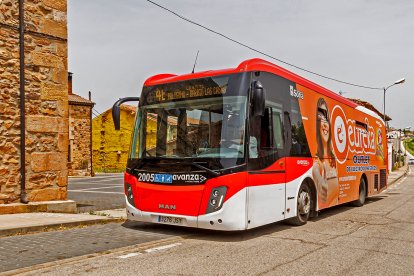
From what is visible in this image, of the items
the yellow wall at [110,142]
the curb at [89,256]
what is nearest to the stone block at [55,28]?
the curb at [89,256]

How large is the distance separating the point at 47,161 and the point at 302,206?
5.98 m

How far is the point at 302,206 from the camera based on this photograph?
8891 mm

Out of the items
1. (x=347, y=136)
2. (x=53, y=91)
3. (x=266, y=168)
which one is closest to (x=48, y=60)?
(x=53, y=91)

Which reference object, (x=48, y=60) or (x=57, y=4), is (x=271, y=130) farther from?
(x=57, y=4)

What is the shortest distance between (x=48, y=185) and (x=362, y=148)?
8.83 metres

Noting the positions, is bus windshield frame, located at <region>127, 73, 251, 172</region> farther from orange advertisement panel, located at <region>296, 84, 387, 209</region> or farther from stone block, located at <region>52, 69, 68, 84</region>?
stone block, located at <region>52, 69, 68, 84</region>

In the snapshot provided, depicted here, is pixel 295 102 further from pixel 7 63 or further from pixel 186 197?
pixel 7 63

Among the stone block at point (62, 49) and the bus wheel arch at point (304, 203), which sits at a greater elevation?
the stone block at point (62, 49)

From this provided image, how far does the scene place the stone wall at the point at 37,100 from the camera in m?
9.73

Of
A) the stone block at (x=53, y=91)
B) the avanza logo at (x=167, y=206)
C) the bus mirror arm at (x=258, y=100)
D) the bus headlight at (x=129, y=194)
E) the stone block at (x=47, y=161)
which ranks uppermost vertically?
the stone block at (x=53, y=91)

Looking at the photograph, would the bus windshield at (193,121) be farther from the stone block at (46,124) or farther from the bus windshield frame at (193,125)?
the stone block at (46,124)

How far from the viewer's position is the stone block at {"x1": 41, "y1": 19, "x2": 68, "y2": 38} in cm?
1055

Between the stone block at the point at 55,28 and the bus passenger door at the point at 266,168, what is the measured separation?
19.4 feet

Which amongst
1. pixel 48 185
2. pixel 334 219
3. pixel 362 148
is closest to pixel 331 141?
pixel 334 219
